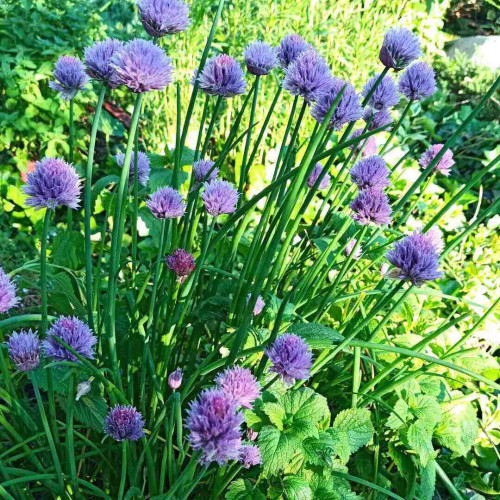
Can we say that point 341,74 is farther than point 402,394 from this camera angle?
Yes

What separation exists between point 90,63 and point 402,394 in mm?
912

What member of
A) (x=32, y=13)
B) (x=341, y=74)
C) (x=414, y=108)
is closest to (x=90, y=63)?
(x=32, y=13)

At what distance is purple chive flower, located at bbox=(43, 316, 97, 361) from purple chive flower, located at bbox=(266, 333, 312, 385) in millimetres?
275

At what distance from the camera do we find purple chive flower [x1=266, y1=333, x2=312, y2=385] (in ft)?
2.81

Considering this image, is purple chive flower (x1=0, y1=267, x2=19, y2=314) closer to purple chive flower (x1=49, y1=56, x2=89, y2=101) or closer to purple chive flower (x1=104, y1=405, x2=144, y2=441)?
purple chive flower (x1=104, y1=405, x2=144, y2=441)

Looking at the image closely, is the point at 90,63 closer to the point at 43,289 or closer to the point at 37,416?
the point at 43,289

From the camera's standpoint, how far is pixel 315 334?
41.6 inches

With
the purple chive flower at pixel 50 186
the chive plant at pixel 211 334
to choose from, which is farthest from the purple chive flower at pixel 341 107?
the purple chive flower at pixel 50 186

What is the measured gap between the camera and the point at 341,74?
3.32 metres

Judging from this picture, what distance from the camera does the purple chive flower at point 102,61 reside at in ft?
3.10

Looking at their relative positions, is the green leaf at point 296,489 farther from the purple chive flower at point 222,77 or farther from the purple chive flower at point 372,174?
the purple chive flower at point 222,77

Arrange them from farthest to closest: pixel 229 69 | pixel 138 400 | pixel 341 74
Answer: pixel 341 74
pixel 138 400
pixel 229 69

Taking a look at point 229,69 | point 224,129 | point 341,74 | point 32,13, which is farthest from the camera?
point 341,74

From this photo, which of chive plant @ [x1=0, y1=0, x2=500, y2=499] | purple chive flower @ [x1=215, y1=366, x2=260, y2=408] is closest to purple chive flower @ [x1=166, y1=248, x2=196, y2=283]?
chive plant @ [x1=0, y1=0, x2=500, y2=499]
